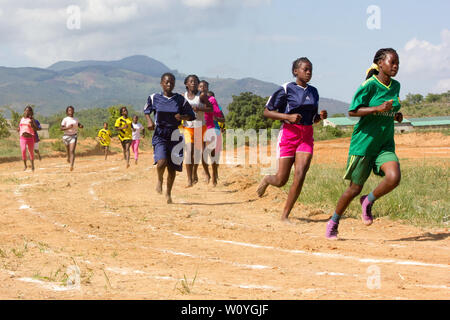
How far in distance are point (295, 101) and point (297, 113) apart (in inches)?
6.7

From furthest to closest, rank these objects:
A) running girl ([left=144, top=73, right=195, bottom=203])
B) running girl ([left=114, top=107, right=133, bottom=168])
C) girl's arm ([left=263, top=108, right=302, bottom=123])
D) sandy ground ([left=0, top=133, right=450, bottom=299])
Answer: running girl ([left=114, top=107, right=133, bottom=168]), running girl ([left=144, top=73, right=195, bottom=203]), girl's arm ([left=263, top=108, right=302, bottom=123]), sandy ground ([left=0, top=133, right=450, bottom=299])

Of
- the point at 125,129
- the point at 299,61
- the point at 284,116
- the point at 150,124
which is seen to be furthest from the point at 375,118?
the point at 125,129

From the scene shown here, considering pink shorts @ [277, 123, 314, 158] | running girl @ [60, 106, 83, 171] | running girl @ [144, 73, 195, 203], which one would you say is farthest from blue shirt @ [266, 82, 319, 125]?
running girl @ [60, 106, 83, 171]

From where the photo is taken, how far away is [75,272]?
514 cm

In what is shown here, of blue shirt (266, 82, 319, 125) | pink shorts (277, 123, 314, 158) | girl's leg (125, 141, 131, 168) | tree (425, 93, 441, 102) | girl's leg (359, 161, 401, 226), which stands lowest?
girl's leg (125, 141, 131, 168)

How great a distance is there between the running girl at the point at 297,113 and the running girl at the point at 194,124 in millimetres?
4555

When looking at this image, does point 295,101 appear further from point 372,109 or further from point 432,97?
point 432,97

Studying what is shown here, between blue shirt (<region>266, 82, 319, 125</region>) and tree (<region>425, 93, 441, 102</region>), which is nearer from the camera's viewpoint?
blue shirt (<region>266, 82, 319, 125</region>)

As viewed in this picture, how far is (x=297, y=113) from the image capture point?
27.1 feet

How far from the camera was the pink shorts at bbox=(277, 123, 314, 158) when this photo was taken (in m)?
8.30

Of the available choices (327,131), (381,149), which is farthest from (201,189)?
(327,131)

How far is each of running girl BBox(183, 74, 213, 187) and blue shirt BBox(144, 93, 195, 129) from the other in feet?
6.05

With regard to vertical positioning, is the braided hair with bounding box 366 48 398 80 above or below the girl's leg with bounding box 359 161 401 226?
above

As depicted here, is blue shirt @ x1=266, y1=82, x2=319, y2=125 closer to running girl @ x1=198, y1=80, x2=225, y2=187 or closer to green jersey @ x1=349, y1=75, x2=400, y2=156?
green jersey @ x1=349, y1=75, x2=400, y2=156
